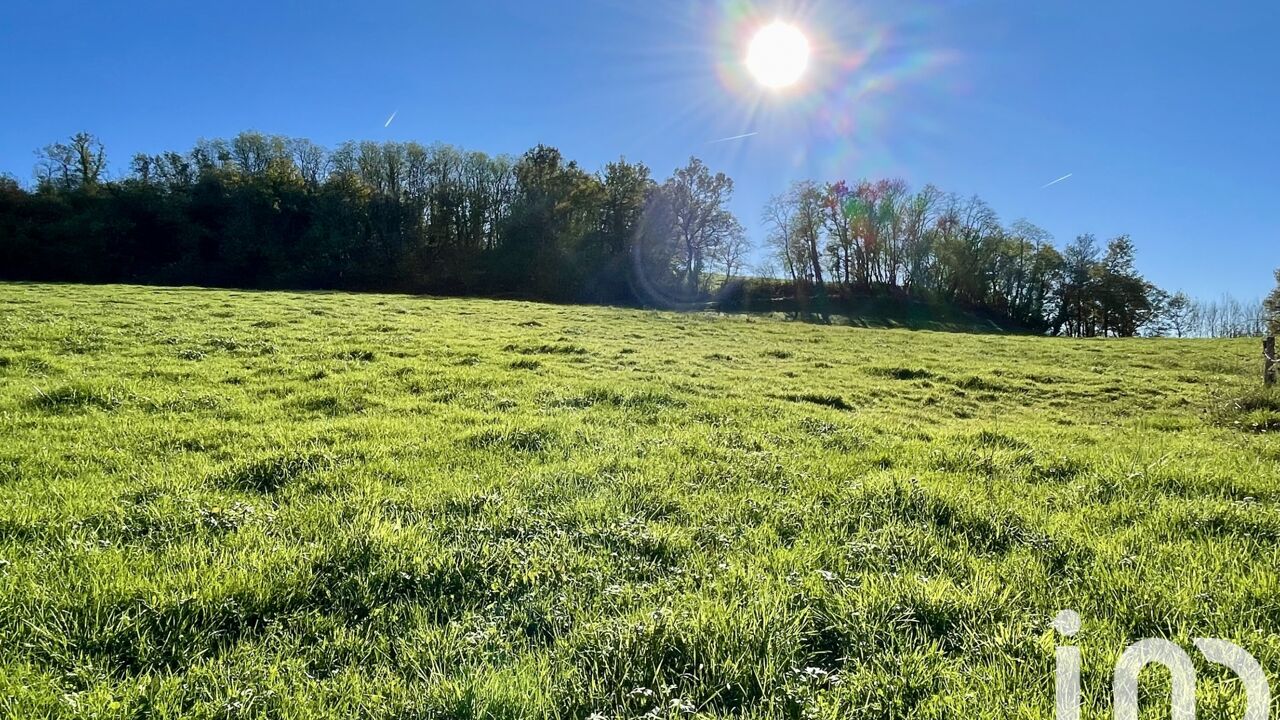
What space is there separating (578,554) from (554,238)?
185ft

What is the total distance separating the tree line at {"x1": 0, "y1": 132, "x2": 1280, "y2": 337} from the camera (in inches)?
2068

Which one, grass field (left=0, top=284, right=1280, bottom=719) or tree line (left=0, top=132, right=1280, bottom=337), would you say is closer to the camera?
grass field (left=0, top=284, right=1280, bottom=719)

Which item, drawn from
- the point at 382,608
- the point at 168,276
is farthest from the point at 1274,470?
the point at 168,276

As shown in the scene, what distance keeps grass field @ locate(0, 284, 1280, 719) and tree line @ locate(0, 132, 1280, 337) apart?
155 feet

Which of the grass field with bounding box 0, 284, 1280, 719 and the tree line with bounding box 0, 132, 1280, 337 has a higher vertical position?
the tree line with bounding box 0, 132, 1280, 337

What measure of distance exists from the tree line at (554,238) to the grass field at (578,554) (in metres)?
47.4

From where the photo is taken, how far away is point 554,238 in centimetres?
5750

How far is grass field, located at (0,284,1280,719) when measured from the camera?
8.43ft

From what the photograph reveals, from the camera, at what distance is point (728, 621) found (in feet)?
9.89

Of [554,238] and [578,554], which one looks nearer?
[578,554]

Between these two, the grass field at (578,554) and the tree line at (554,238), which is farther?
the tree line at (554,238)

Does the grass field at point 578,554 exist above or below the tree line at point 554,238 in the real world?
below

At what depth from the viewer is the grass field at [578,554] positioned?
2.57 metres

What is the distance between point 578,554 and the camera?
3.86m
